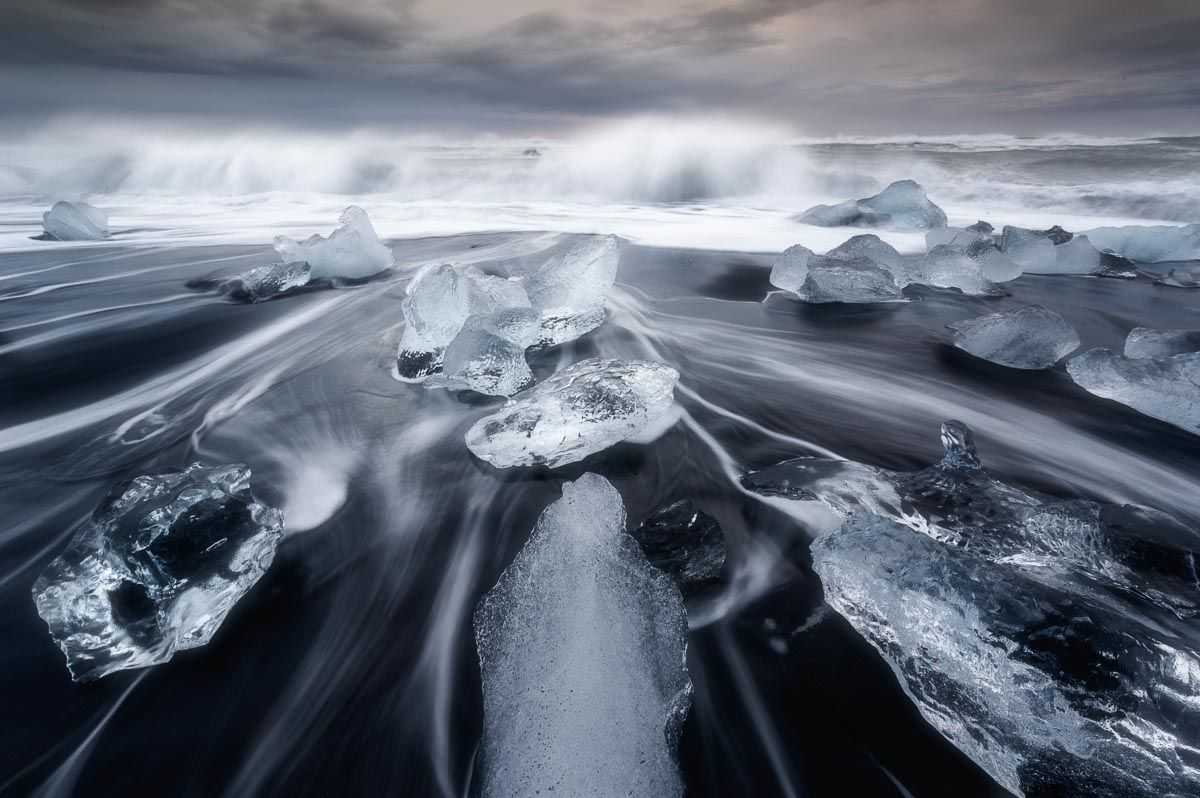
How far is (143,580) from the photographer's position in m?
1.08

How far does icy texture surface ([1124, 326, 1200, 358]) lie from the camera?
88.2 inches

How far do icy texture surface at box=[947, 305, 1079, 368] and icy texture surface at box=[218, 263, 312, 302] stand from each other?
4.71 metres

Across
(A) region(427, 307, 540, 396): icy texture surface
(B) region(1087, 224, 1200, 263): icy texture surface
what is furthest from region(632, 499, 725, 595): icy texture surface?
(B) region(1087, 224, 1200, 263): icy texture surface

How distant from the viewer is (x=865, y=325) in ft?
10.4

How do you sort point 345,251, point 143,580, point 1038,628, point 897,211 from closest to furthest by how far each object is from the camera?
point 1038,628, point 143,580, point 345,251, point 897,211

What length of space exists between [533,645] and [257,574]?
2.61ft

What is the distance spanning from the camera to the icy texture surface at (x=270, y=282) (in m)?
3.85

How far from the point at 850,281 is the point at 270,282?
14.4ft

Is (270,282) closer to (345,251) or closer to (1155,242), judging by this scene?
(345,251)

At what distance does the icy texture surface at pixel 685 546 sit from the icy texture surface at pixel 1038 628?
0.25 metres

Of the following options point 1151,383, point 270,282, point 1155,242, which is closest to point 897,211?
point 1155,242

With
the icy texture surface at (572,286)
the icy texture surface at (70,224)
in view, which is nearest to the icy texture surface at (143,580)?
the icy texture surface at (572,286)

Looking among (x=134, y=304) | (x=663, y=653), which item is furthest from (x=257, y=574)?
(x=134, y=304)

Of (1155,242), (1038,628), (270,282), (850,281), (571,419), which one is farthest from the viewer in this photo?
(1155,242)
